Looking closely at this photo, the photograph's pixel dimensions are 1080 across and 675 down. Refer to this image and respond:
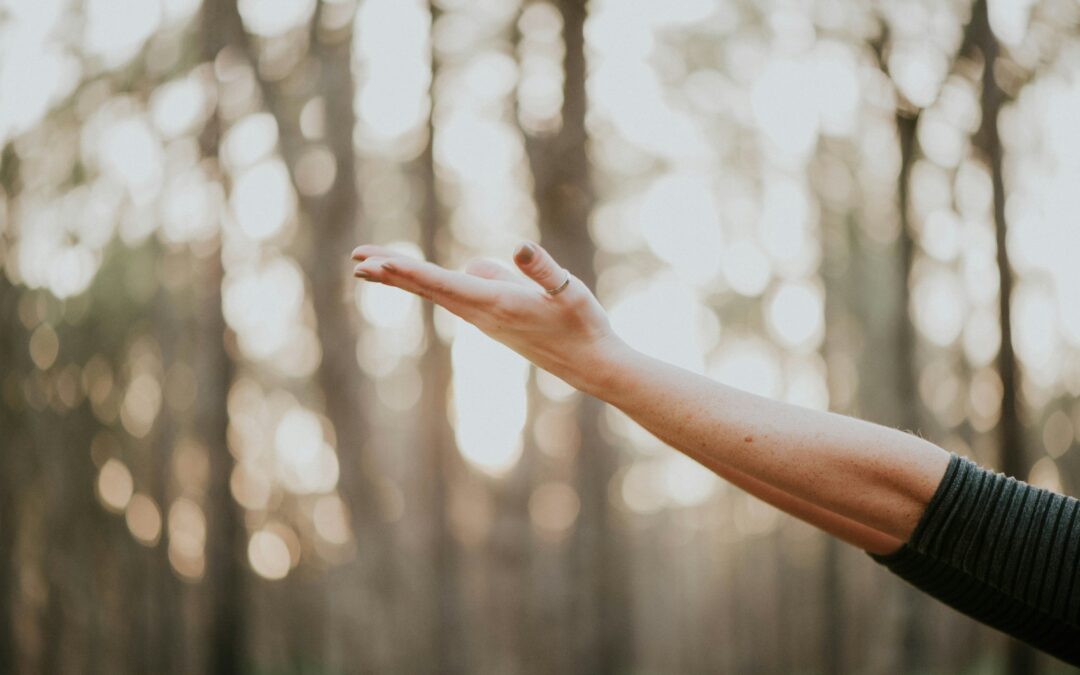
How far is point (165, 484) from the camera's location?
100 inches

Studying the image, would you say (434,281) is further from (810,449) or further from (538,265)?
(810,449)

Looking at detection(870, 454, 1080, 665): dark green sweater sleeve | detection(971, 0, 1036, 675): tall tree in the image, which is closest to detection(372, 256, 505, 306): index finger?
detection(870, 454, 1080, 665): dark green sweater sleeve

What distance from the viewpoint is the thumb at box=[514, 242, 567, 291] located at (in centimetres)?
80

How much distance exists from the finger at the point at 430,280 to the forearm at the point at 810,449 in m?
0.22

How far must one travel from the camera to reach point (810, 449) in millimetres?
785

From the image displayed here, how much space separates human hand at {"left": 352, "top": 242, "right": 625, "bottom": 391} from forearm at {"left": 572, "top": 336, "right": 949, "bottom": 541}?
0.09m

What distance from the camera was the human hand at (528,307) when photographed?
0.86 metres

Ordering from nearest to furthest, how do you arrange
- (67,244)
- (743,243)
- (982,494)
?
(982,494) < (67,244) < (743,243)

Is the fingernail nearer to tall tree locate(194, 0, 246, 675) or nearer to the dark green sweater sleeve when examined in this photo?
the dark green sweater sleeve

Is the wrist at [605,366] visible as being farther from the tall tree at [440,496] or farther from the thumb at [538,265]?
the tall tree at [440,496]

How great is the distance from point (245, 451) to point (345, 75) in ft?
4.26

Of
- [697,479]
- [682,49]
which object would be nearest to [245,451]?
[697,479]

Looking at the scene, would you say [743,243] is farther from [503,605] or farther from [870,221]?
[503,605]

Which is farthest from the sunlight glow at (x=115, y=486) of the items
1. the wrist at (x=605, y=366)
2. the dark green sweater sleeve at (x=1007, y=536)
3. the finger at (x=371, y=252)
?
the dark green sweater sleeve at (x=1007, y=536)
